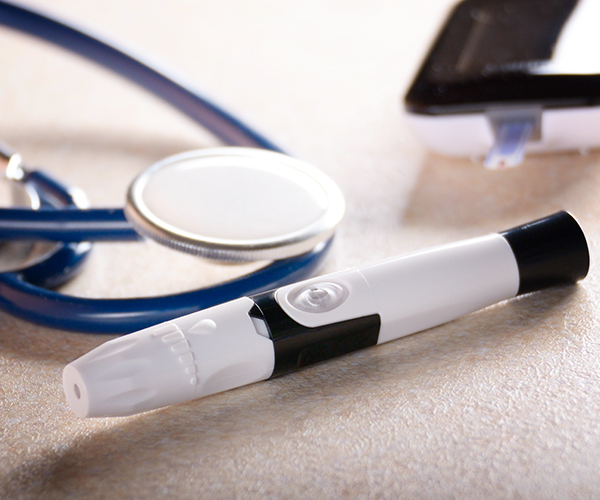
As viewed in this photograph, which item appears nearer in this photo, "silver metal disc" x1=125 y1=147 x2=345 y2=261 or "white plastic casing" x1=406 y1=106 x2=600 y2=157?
"silver metal disc" x1=125 y1=147 x2=345 y2=261

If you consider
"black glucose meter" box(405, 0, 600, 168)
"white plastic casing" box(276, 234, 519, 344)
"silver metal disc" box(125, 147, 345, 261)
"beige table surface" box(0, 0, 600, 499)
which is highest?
"black glucose meter" box(405, 0, 600, 168)

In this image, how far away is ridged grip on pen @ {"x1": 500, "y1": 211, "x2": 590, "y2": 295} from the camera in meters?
0.34

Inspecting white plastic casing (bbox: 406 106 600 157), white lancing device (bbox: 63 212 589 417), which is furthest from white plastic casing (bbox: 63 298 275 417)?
white plastic casing (bbox: 406 106 600 157)

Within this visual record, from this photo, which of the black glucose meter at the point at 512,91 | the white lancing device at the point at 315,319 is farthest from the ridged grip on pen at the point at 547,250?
the black glucose meter at the point at 512,91

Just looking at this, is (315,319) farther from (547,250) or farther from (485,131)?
(485,131)

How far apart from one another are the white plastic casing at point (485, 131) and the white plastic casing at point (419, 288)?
0.50 feet

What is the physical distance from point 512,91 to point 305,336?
0.84 feet

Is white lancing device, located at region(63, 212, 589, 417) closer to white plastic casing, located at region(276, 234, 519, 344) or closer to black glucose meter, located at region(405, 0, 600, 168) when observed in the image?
white plastic casing, located at region(276, 234, 519, 344)

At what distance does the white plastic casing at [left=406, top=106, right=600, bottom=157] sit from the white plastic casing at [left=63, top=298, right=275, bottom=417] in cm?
25

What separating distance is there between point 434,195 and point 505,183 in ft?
0.18

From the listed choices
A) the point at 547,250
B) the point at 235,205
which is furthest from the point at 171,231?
the point at 547,250

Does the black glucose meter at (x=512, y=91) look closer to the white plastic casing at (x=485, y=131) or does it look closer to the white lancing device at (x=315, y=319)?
the white plastic casing at (x=485, y=131)

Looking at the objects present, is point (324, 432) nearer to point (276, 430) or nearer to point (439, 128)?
point (276, 430)

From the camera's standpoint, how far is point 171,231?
1.15 feet
